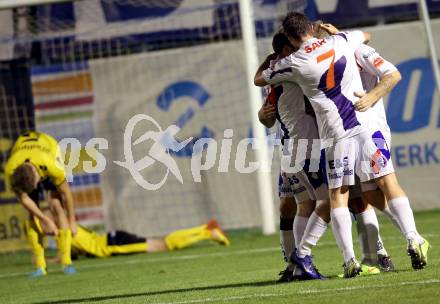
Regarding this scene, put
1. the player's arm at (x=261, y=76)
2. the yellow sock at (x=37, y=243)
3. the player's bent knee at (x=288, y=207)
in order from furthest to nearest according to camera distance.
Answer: the yellow sock at (x=37, y=243) → the player's bent knee at (x=288, y=207) → the player's arm at (x=261, y=76)

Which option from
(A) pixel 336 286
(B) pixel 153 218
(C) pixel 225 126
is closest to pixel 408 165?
(C) pixel 225 126

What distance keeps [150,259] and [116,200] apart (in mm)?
3568

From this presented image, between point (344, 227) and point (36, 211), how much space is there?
5412mm

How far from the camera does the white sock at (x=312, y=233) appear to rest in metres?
9.06

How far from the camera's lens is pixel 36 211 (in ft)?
43.6

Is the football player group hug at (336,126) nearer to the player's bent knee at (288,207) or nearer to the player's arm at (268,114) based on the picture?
the player's arm at (268,114)

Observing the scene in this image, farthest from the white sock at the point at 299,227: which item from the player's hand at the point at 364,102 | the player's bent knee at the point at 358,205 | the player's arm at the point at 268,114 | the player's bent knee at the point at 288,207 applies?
the player's hand at the point at 364,102

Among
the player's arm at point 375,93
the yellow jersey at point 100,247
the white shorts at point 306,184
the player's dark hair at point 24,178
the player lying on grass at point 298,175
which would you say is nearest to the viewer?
the player's arm at point 375,93

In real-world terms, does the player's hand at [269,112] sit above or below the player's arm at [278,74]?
below

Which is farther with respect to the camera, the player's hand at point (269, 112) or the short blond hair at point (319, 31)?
the player's hand at point (269, 112)

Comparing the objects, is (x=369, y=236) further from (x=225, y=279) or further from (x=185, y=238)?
(x=185, y=238)

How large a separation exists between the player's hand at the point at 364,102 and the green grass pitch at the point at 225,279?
1244 millimetres

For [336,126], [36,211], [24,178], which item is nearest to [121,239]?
[36,211]

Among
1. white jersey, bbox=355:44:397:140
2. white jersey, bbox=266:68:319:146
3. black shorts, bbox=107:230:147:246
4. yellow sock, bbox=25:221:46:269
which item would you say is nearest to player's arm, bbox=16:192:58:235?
yellow sock, bbox=25:221:46:269
